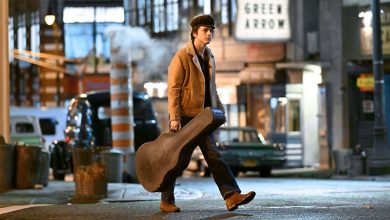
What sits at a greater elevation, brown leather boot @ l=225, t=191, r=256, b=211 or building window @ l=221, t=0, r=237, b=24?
building window @ l=221, t=0, r=237, b=24

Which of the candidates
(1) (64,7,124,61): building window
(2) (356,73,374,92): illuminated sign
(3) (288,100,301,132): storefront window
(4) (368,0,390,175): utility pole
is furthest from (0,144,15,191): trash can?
(1) (64,7,124,61): building window

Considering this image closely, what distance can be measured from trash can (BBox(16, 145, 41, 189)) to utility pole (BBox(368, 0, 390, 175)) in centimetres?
1144

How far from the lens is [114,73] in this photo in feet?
70.2

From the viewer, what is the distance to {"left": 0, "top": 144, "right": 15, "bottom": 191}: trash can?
566 inches

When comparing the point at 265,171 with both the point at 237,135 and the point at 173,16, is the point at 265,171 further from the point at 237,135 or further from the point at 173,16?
the point at 173,16

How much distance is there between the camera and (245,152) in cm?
2475

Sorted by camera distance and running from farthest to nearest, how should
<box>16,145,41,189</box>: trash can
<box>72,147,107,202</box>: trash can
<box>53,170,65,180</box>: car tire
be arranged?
1. <box>53,170,65,180</box>: car tire
2. <box>16,145,41,189</box>: trash can
3. <box>72,147,107,202</box>: trash can

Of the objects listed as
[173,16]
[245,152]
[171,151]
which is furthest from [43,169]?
[173,16]

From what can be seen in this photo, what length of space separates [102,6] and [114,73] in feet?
78.2

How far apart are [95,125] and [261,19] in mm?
6712

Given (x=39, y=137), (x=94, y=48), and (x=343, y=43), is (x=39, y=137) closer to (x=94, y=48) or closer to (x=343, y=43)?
(x=343, y=43)

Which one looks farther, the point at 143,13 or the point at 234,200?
the point at 143,13

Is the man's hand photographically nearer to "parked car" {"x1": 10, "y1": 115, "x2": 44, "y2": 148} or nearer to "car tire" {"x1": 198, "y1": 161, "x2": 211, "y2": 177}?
"car tire" {"x1": 198, "y1": 161, "x2": 211, "y2": 177}

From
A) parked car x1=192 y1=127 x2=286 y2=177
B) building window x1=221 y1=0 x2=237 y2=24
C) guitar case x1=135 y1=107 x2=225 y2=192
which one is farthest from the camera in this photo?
building window x1=221 y1=0 x2=237 y2=24
